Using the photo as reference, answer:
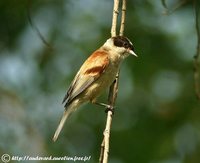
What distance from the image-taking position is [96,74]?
6.91m

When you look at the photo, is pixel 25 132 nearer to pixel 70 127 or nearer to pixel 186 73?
pixel 70 127

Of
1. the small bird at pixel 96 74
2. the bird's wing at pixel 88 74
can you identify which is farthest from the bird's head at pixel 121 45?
the bird's wing at pixel 88 74

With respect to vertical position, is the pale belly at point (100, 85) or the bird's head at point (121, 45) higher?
the bird's head at point (121, 45)

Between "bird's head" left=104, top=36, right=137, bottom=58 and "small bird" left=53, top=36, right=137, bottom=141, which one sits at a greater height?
"bird's head" left=104, top=36, right=137, bottom=58

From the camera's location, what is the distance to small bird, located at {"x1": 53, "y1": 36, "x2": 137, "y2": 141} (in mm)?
6770

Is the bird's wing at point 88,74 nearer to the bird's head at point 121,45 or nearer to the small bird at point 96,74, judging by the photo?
the small bird at point 96,74

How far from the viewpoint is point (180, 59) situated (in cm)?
851

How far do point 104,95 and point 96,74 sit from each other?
3.02 feet

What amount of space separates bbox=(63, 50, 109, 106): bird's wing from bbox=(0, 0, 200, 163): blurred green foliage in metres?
0.84

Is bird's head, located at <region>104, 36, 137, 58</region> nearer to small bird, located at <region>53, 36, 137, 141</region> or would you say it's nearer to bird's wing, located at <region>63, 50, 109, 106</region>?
small bird, located at <region>53, 36, 137, 141</region>

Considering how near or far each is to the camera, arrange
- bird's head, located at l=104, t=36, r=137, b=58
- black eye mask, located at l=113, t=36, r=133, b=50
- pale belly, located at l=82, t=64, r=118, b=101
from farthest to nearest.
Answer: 1. pale belly, located at l=82, t=64, r=118, b=101
2. bird's head, located at l=104, t=36, r=137, b=58
3. black eye mask, located at l=113, t=36, r=133, b=50

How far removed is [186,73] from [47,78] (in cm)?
193

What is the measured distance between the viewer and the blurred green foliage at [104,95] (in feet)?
25.1

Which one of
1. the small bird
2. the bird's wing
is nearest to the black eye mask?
the small bird
